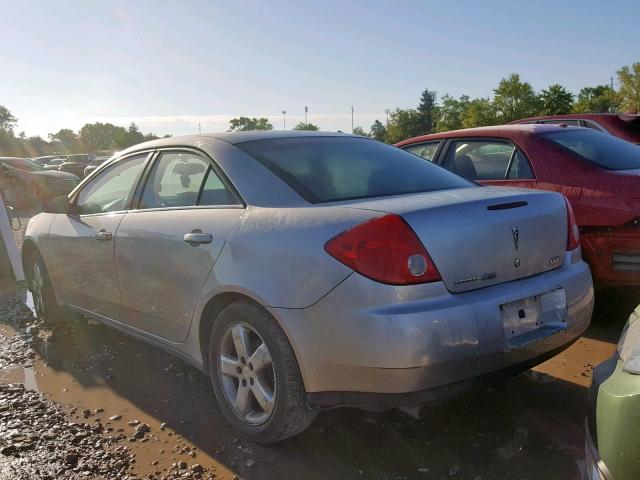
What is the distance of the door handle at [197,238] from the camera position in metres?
2.99

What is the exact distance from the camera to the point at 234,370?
9.64 feet

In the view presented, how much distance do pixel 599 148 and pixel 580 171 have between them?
0.53 meters

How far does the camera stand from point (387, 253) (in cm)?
236

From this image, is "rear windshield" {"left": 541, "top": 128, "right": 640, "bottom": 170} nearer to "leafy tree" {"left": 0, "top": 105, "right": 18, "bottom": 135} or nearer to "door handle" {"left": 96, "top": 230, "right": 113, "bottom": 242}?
"door handle" {"left": 96, "top": 230, "right": 113, "bottom": 242}

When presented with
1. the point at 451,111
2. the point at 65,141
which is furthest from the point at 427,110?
the point at 65,141

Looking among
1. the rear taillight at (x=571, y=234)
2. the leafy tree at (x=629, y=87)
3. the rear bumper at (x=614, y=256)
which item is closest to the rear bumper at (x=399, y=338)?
the rear taillight at (x=571, y=234)

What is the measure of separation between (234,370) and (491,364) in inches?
49.6

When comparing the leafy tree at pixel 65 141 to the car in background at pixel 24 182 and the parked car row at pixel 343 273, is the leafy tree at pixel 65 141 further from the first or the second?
the parked car row at pixel 343 273

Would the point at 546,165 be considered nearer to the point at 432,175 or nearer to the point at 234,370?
the point at 432,175

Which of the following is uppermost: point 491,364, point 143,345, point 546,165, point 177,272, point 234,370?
point 546,165

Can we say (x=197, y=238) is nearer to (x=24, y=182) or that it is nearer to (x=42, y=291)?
(x=42, y=291)

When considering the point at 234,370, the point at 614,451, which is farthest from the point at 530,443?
the point at 234,370

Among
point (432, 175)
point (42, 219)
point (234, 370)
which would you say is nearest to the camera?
point (234, 370)

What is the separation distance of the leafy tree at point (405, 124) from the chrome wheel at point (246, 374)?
92.2 m
